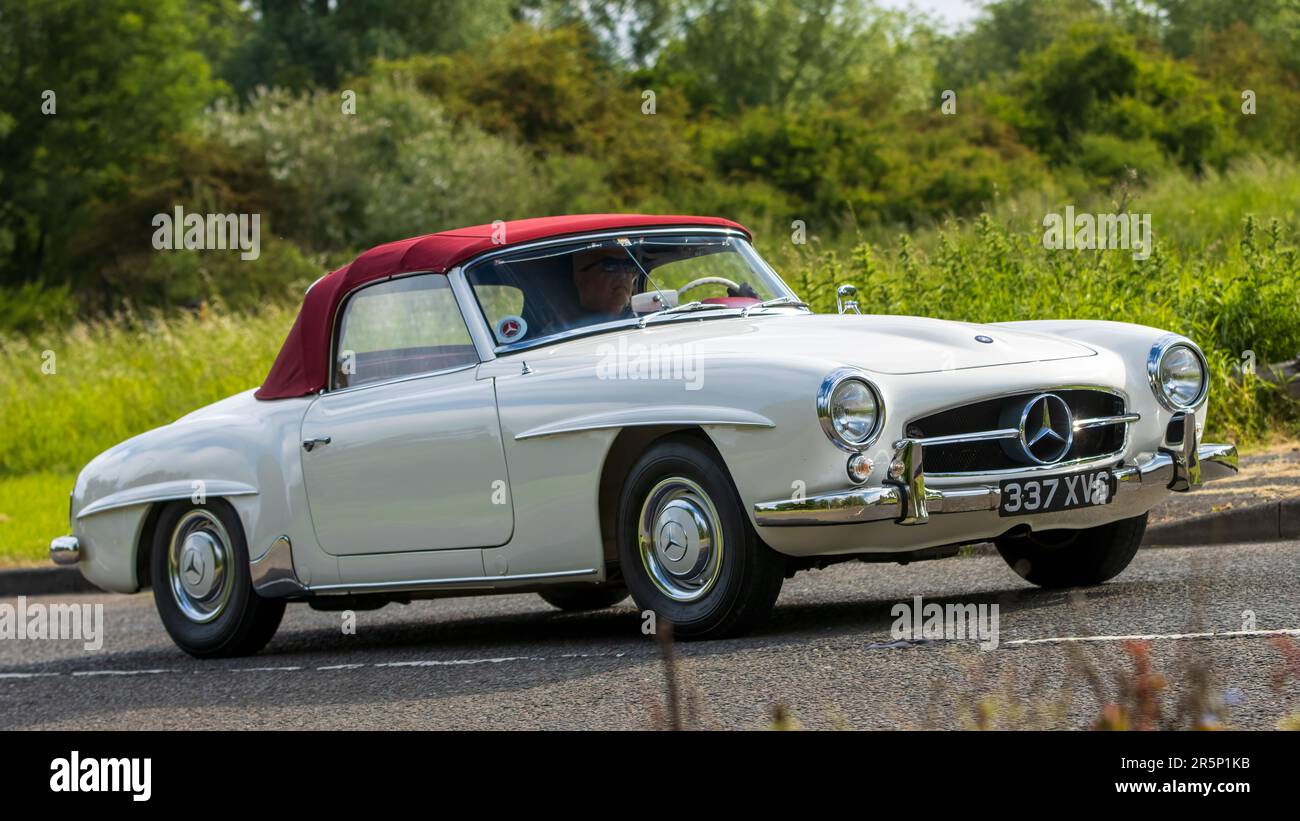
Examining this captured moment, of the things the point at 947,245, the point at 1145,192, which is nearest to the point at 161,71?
the point at 1145,192

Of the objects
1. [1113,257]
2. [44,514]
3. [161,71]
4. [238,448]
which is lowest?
[44,514]

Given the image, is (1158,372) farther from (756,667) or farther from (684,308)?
(756,667)

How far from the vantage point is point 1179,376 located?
22.0 ft

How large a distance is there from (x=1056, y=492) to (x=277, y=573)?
3504 mm

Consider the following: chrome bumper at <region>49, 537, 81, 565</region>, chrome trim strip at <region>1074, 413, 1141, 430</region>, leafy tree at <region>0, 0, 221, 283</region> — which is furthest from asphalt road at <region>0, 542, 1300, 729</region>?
leafy tree at <region>0, 0, 221, 283</region>

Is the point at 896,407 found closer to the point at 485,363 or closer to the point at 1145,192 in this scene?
the point at 485,363

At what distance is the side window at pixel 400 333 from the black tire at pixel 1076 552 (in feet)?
7.94

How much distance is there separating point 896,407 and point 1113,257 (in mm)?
8223

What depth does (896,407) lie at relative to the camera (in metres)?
5.86

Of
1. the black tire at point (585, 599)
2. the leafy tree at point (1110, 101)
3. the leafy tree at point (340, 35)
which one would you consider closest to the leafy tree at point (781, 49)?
the leafy tree at point (340, 35)

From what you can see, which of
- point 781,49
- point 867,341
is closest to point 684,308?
point 867,341

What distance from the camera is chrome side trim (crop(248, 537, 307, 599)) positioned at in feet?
25.1

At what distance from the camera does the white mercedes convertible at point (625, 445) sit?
592 cm

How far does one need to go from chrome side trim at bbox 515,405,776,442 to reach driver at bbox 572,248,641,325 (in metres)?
0.87
